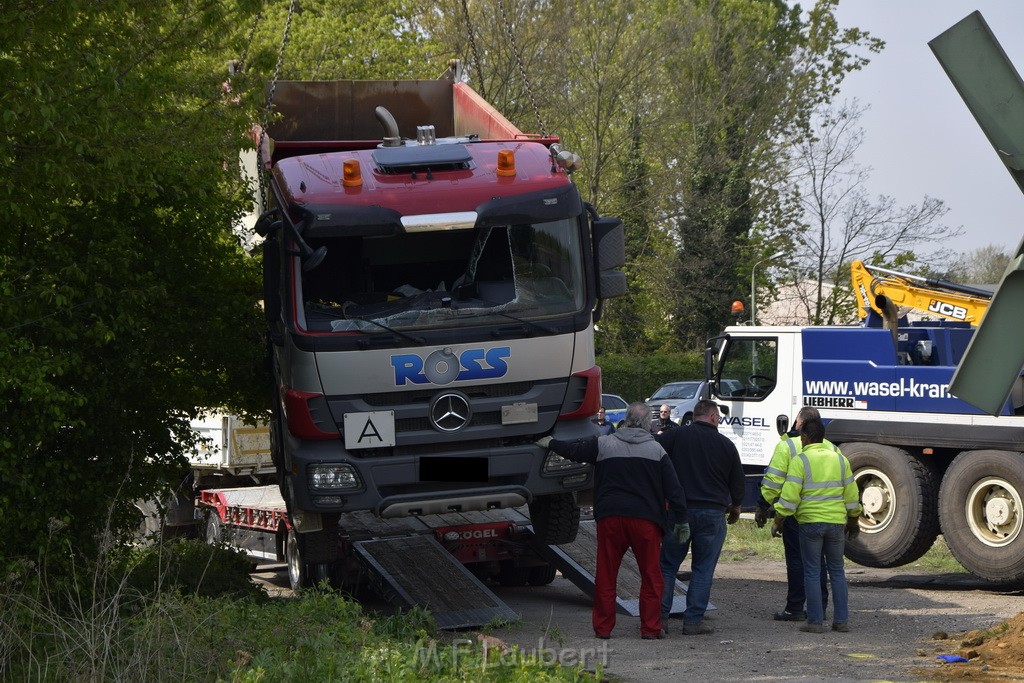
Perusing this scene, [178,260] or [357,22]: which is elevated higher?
[357,22]

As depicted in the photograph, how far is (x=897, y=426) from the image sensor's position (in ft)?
40.1

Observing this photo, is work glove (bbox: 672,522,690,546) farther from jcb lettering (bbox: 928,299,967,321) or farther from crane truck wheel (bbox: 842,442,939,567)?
jcb lettering (bbox: 928,299,967,321)

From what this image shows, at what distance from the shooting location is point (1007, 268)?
3.71 m

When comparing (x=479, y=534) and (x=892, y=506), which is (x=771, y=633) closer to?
(x=479, y=534)

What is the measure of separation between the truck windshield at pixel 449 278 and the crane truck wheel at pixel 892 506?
5.01m

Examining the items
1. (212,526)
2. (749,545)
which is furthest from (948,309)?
(212,526)

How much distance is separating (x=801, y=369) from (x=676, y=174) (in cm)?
2151

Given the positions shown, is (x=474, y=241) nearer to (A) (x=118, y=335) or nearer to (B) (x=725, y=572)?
(A) (x=118, y=335)

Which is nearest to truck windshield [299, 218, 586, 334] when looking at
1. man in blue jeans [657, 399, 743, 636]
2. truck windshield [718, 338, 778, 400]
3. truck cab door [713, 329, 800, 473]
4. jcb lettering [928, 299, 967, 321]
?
man in blue jeans [657, 399, 743, 636]

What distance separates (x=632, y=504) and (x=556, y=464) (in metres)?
0.60

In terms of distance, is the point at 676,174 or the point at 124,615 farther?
the point at 676,174

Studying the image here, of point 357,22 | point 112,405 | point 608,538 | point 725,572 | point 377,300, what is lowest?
point 725,572

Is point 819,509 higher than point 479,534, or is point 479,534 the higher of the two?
point 819,509

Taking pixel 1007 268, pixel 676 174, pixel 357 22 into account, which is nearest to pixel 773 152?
pixel 676 174
